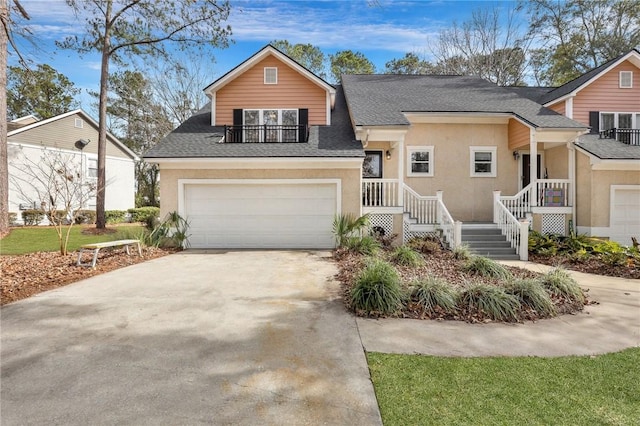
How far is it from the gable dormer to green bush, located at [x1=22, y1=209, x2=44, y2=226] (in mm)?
13310

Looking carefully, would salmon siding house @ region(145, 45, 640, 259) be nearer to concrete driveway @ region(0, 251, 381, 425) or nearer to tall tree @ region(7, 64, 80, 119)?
concrete driveway @ region(0, 251, 381, 425)

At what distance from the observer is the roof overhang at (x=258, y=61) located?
Answer: 12680 mm

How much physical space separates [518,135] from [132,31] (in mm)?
18554

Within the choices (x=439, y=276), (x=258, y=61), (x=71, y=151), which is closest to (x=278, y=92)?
(x=258, y=61)

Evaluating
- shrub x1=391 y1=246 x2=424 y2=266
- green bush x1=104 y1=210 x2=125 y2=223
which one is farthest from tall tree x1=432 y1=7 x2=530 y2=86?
green bush x1=104 y1=210 x2=125 y2=223

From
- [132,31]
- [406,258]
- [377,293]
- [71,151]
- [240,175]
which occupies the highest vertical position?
[132,31]

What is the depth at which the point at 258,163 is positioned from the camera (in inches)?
432

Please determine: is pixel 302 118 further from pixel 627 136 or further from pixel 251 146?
pixel 627 136

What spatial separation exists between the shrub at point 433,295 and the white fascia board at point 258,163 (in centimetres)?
608

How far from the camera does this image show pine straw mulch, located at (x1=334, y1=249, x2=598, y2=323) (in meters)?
4.93

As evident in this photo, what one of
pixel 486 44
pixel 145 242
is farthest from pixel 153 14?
pixel 486 44

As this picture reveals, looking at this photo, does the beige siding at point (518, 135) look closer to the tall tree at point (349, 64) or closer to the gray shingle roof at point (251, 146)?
the gray shingle roof at point (251, 146)

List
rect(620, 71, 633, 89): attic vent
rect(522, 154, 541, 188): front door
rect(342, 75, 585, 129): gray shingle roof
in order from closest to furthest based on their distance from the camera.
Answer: rect(342, 75, 585, 129): gray shingle roof
rect(620, 71, 633, 89): attic vent
rect(522, 154, 541, 188): front door

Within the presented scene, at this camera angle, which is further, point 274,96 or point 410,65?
point 410,65
